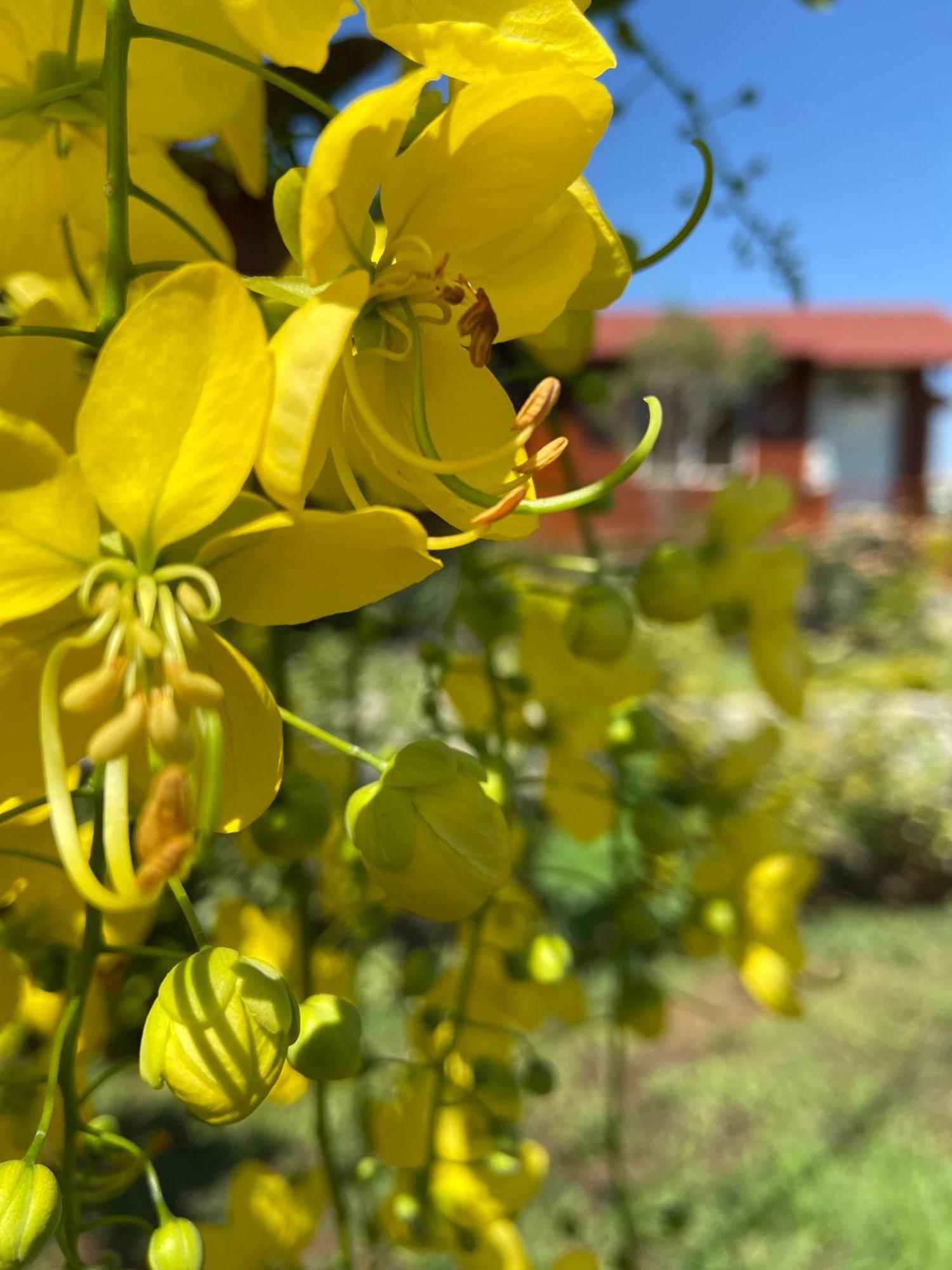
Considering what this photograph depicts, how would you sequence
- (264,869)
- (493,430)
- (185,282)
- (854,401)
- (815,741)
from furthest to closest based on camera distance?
(854,401)
(815,741)
(264,869)
(493,430)
(185,282)

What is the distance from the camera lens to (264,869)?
209cm

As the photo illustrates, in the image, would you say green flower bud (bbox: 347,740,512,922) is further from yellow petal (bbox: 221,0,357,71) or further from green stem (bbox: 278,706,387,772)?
yellow petal (bbox: 221,0,357,71)

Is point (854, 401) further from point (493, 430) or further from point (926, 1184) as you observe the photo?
point (493, 430)

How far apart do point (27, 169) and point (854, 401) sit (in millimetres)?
12630

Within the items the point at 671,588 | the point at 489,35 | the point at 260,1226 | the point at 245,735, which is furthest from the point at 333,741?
the point at 260,1226

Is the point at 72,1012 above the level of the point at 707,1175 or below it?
above

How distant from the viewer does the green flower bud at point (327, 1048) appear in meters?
0.48

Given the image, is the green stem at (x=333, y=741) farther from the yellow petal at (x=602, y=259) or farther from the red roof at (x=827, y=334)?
the red roof at (x=827, y=334)

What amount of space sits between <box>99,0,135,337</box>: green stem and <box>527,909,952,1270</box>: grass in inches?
66.0

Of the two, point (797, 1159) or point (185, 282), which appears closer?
point (185, 282)

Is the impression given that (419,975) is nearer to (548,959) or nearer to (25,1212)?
(548,959)

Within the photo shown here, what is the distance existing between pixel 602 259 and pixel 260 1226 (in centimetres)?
67

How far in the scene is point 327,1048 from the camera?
0.48 m

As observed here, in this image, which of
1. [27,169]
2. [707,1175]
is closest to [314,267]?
[27,169]
